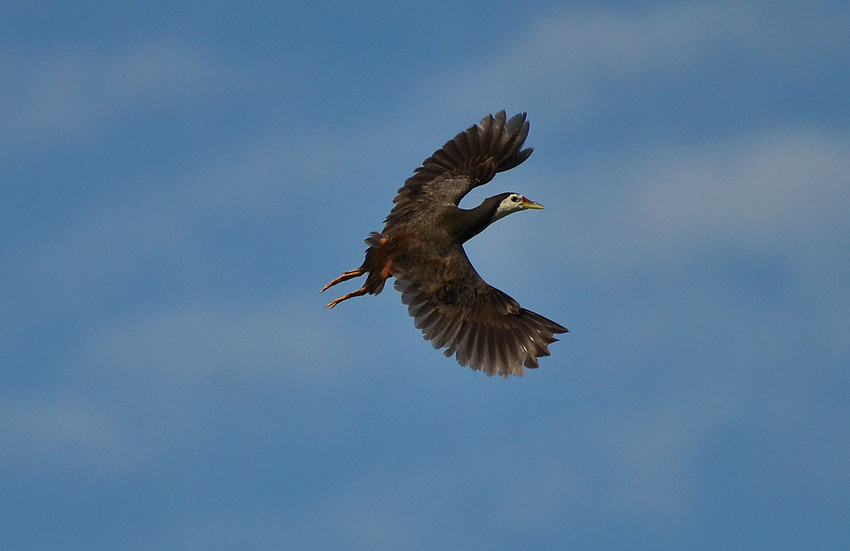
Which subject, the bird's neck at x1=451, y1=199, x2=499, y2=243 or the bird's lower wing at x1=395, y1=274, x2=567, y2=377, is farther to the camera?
the bird's neck at x1=451, y1=199, x2=499, y2=243

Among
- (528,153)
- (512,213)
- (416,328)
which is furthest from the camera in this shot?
(528,153)

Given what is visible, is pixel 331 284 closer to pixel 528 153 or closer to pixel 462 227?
pixel 462 227

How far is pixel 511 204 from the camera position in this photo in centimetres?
1392

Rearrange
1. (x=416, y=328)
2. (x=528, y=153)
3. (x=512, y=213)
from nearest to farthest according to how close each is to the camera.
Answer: (x=416, y=328)
(x=512, y=213)
(x=528, y=153)

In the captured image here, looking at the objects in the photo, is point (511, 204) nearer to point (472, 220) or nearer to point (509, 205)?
point (509, 205)

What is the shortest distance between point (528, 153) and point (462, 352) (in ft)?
12.9

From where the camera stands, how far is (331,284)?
13133 mm

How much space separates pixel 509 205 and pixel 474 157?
138 centimetres

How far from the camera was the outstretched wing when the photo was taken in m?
12.5

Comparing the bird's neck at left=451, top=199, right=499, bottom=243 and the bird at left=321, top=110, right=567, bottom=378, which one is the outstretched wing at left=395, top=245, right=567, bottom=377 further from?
the bird's neck at left=451, top=199, right=499, bottom=243

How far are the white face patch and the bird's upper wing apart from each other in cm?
64

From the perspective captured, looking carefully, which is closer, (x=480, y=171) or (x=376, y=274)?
(x=376, y=274)

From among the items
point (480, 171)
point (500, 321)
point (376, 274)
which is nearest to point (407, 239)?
point (376, 274)

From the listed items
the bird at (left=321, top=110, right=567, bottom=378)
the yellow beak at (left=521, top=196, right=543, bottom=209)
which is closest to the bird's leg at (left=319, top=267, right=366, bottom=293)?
the bird at (left=321, top=110, right=567, bottom=378)
